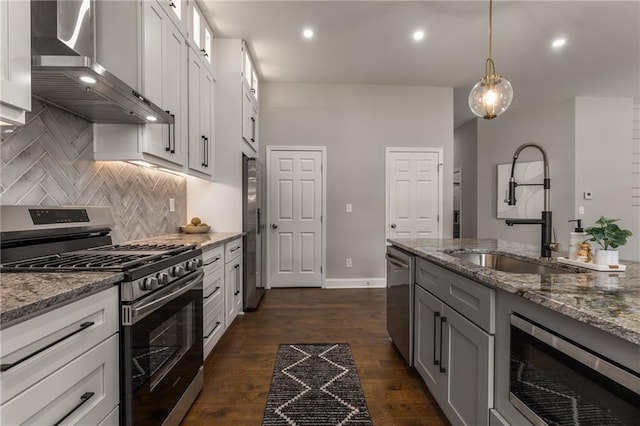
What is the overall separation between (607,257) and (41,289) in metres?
Result: 2.01

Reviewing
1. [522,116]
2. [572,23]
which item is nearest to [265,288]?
[572,23]

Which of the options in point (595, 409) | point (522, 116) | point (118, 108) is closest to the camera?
point (595, 409)

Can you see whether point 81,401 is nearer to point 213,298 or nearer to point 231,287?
point 213,298

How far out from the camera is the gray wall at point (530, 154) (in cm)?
491

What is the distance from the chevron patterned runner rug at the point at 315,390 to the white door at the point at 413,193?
99.2 inches

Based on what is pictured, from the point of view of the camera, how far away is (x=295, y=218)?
14.6 ft

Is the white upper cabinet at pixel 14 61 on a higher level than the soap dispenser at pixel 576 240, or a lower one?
higher

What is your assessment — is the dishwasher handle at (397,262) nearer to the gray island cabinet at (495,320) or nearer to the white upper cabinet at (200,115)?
the gray island cabinet at (495,320)

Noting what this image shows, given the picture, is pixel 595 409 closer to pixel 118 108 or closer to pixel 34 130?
pixel 118 108

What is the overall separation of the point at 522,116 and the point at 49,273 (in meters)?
6.51

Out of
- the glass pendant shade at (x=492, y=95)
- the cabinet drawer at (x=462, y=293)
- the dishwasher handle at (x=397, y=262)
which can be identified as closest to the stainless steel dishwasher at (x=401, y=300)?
the dishwasher handle at (x=397, y=262)

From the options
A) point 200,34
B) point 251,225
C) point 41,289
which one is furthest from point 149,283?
point 200,34

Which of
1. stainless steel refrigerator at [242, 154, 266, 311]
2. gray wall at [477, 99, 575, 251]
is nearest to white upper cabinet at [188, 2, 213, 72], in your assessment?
stainless steel refrigerator at [242, 154, 266, 311]

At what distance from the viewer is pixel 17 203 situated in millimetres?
1376
